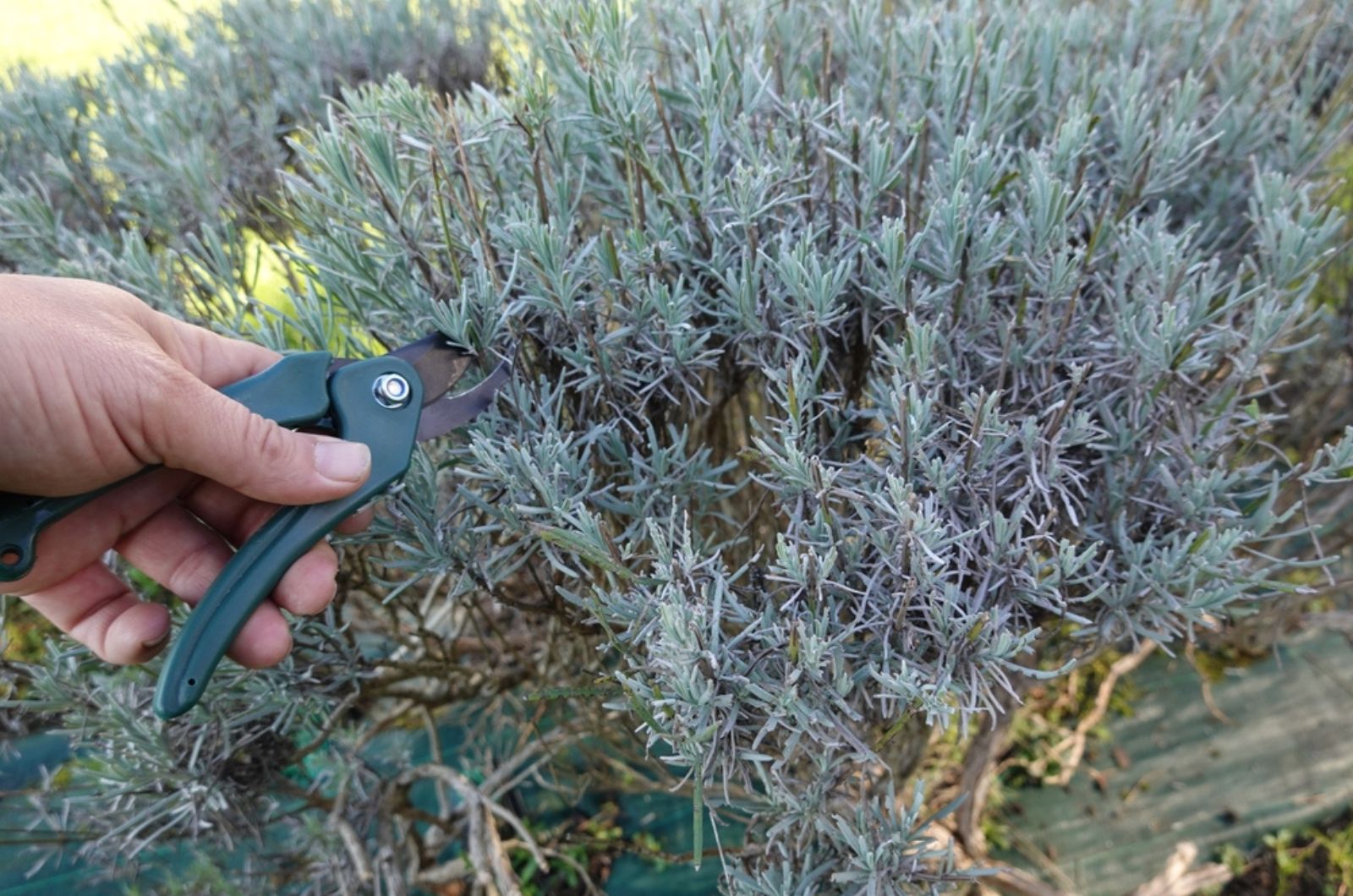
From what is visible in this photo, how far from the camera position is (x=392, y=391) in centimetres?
150

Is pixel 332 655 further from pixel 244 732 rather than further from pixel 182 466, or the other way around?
pixel 182 466

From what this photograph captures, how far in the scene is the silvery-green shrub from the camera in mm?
1335

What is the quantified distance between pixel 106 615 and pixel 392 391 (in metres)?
0.74

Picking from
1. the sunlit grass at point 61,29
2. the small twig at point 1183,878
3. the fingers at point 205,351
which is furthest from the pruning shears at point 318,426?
the sunlit grass at point 61,29

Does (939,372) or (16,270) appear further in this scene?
(16,270)

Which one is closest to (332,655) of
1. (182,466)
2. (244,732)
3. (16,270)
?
(244,732)

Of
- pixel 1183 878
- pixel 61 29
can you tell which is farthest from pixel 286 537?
pixel 61 29

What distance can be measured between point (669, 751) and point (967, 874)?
4.16ft

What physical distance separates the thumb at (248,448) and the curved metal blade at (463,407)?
0.12 meters

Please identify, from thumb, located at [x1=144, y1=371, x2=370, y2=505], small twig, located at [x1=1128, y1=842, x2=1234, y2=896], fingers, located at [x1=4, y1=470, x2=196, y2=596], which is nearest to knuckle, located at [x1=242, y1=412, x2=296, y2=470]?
thumb, located at [x1=144, y1=371, x2=370, y2=505]

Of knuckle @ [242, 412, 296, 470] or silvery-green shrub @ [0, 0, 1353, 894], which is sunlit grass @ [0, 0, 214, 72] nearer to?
silvery-green shrub @ [0, 0, 1353, 894]

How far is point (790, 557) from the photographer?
1258mm

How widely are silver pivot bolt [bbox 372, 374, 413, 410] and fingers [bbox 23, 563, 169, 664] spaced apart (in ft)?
2.01

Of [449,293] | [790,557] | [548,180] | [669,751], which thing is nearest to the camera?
[790,557]
